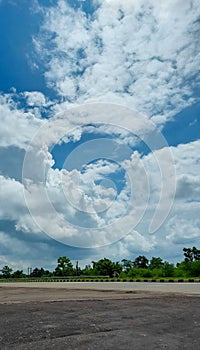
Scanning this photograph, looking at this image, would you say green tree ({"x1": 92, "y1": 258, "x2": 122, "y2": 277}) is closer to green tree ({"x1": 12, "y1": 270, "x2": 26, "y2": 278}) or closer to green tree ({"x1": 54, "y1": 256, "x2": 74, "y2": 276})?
green tree ({"x1": 54, "y1": 256, "x2": 74, "y2": 276})

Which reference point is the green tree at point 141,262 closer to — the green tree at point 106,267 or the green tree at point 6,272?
the green tree at point 106,267

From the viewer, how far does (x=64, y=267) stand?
68.8 metres

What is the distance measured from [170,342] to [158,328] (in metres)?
1.06

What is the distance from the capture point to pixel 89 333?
5.20 metres

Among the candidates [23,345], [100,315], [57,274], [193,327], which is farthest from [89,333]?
[57,274]

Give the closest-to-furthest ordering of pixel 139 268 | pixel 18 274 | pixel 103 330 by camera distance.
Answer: pixel 103 330
pixel 139 268
pixel 18 274

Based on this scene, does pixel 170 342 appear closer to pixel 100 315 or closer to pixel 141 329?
pixel 141 329

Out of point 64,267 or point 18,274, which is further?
point 18,274

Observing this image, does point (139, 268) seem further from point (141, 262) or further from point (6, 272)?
point (6, 272)

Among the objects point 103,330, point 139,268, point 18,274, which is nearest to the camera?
point 103,330

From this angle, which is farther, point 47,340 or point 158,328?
point 158,328

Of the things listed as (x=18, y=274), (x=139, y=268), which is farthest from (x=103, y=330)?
(x=18, y=274)

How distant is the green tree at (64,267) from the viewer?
225ft

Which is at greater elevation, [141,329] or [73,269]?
[73,269]
